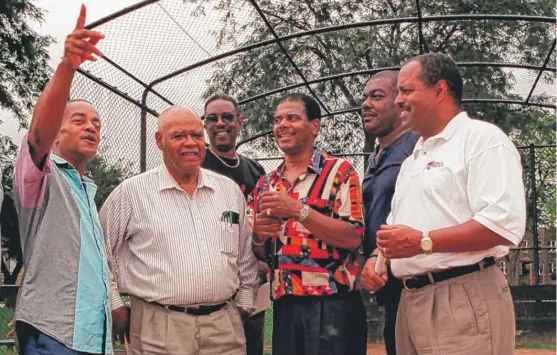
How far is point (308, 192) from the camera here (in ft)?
13.9

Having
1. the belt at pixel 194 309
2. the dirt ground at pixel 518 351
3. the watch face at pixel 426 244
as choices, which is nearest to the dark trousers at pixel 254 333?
the belt at pixel 194 309

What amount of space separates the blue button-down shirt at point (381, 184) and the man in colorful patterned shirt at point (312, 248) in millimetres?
168

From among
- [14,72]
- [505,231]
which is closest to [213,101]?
[505,231]

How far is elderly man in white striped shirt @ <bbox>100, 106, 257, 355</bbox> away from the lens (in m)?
4.06

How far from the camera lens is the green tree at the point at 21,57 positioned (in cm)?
2039

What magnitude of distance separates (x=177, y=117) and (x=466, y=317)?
78.6 inches

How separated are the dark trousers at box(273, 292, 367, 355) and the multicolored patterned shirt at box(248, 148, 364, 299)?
0.06 m

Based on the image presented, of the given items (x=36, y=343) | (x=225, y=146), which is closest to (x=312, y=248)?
(x=36, y=343)

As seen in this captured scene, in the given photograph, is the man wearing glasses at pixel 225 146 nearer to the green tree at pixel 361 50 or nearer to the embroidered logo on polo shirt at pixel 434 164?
the embroidered logo on polo shirt at pixel 434 164

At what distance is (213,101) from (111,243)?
197cm

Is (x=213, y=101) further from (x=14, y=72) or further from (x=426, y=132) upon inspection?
(x=14, y=72)

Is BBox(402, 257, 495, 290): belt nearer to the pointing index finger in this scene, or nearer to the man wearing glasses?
the pointing index finger

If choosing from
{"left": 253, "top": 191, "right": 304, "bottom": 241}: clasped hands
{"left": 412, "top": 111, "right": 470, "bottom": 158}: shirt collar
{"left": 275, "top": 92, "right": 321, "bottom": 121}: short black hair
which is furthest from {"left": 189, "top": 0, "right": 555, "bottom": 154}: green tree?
{"left": 412, "top": 111, "right": 470, "bottom": 158}: shirt collar

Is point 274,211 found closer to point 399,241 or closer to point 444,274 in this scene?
point 399,241
